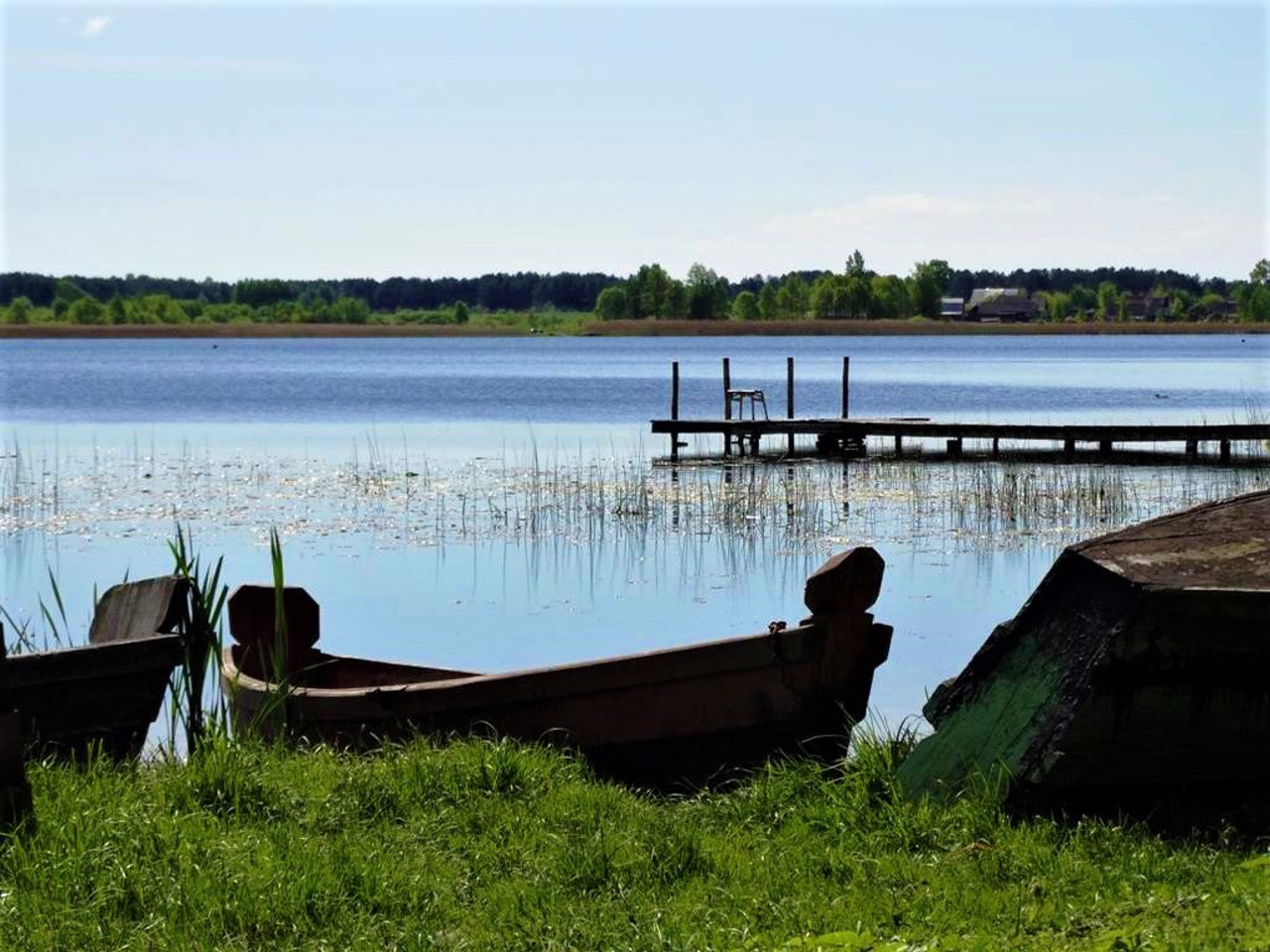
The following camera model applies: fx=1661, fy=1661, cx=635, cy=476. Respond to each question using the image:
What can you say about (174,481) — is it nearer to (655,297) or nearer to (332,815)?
Answer: (332,815)

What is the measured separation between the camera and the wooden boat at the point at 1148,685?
6.43m

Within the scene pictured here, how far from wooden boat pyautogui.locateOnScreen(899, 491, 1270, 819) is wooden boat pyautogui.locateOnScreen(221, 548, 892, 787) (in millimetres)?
1434

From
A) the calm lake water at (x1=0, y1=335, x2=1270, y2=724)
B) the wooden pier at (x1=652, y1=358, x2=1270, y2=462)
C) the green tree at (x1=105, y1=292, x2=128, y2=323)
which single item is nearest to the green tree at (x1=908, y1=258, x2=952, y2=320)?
the green tree at (x1=105, y1=292, x2=128, y2=323)

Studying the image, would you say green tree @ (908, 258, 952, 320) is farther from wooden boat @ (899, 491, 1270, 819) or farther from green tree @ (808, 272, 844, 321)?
wooden boat @ (899, 491, 1270, 819)

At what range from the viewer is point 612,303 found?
183000mm

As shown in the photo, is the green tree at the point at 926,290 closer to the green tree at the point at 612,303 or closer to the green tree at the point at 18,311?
the green tree at the point at 612,303

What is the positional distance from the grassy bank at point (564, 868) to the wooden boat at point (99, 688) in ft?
2.31

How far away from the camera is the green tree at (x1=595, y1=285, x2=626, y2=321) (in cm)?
18162

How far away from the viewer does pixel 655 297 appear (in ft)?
569

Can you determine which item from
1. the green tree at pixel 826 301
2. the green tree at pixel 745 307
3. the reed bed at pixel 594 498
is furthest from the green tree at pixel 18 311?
the reed bed at pixel 594 498

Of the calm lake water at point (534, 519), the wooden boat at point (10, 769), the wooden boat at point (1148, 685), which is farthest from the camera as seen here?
the calm lake water at point (534, 519)

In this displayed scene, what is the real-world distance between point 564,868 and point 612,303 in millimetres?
177885

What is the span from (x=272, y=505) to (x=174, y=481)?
4.39 meters

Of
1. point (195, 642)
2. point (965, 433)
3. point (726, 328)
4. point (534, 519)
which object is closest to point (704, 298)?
point (726, 328)
